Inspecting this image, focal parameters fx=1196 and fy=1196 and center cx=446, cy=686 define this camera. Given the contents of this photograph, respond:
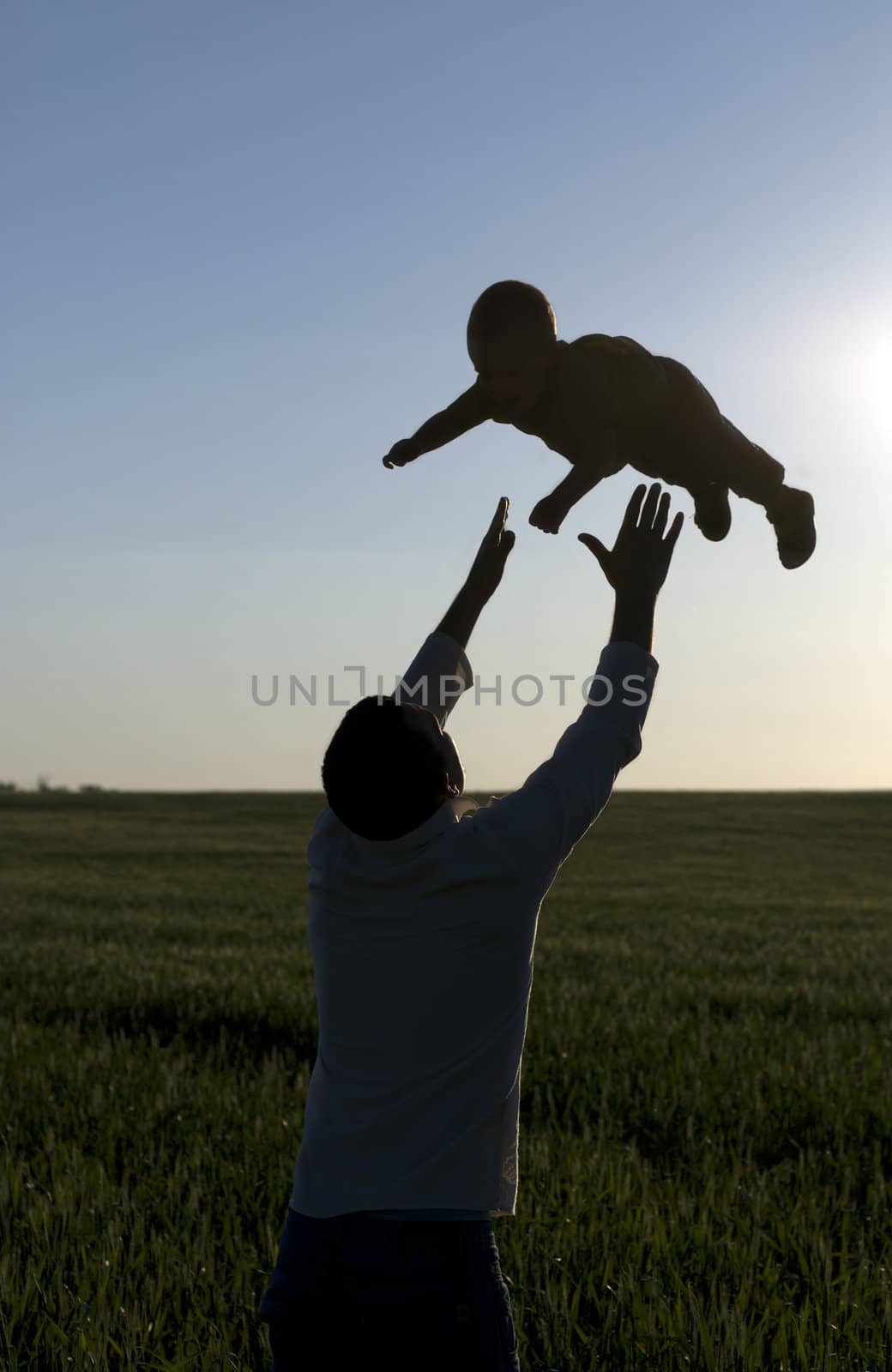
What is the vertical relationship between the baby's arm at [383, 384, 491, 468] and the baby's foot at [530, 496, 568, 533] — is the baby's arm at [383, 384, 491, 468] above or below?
above

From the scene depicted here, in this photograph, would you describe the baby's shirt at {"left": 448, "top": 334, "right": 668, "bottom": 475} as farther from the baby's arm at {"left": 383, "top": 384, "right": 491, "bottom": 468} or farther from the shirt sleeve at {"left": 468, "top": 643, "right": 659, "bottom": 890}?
the shirt sleeve at {"left": 468, "top": 643, "right": 659, "bottom": 890}

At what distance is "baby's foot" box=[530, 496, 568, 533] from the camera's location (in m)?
2.61

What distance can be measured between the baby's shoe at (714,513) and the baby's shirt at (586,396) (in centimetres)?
45

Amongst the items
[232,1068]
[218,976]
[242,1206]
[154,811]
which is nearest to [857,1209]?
[242,1206]

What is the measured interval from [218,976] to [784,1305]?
779 cm

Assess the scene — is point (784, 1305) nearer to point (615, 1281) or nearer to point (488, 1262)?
point (615, 1281)

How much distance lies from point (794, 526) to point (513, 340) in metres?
1.23

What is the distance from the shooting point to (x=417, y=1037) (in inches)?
85.1

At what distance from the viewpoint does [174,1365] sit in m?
3.64

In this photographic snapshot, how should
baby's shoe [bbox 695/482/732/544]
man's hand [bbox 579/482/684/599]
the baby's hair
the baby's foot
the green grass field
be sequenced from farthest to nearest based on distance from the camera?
the green grass field, baby's shoe [bbox 695/482/732/544], the baby's hair, the baby's foot, man's hand [bbox 579/482/684/599]

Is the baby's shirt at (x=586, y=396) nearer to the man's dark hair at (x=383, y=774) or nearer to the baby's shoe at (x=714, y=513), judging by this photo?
the baby's shoe at (x=714, y=513)

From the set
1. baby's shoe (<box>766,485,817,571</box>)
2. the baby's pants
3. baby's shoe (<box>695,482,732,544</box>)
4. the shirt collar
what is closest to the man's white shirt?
the shirt collar

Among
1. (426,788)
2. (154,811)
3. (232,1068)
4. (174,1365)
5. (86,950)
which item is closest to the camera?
(426,788)

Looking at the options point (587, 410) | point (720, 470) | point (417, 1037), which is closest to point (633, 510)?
point (587, 410)
